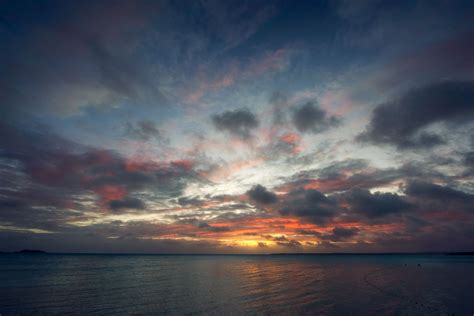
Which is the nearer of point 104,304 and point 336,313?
point 336,313

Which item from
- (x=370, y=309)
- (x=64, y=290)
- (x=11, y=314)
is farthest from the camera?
(x=64, y=290)

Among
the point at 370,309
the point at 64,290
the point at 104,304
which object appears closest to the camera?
the point at 370,309

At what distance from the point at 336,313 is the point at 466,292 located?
35.6 meters

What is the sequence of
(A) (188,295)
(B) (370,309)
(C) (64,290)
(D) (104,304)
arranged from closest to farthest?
(B) (370,309)
(D) (104,304)
(A) (188,295)
(C) (64,290)

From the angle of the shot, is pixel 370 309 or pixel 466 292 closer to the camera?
pixel 370 309

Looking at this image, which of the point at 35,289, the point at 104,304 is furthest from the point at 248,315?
the point at 35,289

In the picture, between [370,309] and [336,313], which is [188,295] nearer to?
[336,313]

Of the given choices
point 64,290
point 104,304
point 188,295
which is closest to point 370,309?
point 188,295

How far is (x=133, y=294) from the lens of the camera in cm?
4750

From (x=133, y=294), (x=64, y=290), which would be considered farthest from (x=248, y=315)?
(x=64, y=290)

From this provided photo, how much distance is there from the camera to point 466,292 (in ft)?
167

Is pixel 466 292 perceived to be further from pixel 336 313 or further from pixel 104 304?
pixel 104 304

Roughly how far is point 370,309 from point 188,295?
29.0m

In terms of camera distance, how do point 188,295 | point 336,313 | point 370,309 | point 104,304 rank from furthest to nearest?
point 188,295, point 104,304, point 370,309, point 336,313
